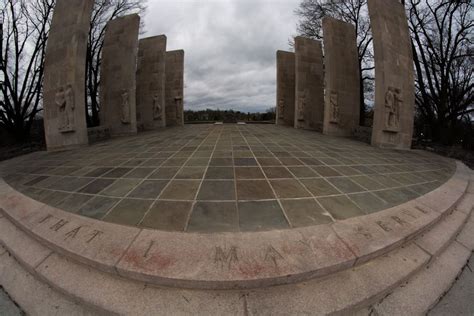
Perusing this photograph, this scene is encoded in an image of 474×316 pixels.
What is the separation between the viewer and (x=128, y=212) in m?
2.83

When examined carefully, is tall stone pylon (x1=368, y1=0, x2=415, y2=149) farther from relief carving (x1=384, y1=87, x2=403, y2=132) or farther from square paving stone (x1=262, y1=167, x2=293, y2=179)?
square paving stone (x1=262, y1=167, x2=293, y2=179)

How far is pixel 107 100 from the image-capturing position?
13852 mm

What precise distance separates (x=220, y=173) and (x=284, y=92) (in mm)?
17367

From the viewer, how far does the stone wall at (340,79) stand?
43.8ft

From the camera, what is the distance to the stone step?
171 cm

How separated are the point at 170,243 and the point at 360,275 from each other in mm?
1944

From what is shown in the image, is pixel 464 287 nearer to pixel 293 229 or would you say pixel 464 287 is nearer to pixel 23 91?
pixel 293 229

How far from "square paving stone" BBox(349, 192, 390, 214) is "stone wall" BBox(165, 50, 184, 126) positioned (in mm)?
17322

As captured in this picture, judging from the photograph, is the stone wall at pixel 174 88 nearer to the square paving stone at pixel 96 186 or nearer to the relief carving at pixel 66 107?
the relief carving at pixel 66 107

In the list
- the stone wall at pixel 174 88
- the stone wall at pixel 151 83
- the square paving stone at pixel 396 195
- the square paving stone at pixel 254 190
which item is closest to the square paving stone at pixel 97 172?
the square paving stone at pixel 254 190

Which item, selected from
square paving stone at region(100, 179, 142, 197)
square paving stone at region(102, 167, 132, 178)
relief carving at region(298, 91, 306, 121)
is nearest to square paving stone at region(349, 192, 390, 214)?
square paving stone at region(100, 179, 142, 197)

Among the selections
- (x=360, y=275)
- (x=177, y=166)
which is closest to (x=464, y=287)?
(x=360, y=275)

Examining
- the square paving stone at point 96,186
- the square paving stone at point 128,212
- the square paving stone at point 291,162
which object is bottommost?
the square paving stone at point 128,212

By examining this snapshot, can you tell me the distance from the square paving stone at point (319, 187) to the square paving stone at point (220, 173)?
1402mm
